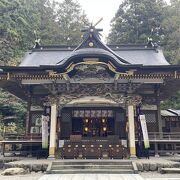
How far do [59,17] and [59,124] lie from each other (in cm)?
3903

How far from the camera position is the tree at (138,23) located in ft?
135

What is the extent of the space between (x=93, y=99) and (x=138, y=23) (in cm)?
3084

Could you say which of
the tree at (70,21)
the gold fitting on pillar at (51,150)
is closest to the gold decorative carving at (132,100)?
the gold fitting on pillar at (51,150)

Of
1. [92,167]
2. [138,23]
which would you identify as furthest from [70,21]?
[92,167]

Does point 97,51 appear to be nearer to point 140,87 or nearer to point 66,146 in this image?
point 140,87

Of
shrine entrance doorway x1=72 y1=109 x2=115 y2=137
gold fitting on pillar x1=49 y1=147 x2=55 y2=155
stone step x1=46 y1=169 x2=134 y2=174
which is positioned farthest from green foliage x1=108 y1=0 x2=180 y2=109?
stone step x1=46 y1=169 x2=134 y2=174

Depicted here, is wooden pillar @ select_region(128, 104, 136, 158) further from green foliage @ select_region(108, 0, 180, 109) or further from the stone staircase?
green foliage @ select_region(108, 0, 180, 109)

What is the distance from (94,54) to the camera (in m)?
14.0

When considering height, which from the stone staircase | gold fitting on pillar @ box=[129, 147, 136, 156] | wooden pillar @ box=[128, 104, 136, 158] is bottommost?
the stone staircase

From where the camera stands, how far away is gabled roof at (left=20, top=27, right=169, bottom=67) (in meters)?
14.1

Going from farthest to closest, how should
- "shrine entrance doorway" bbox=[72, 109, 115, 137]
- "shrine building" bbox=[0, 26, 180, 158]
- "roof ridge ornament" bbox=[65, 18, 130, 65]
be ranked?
"shrine entrance doorway" bbox=[72, 109, 115, 137]
"roof ridge ornament" bbox=[65, 18, 130, 65]
"shrine building" bbox=[0, 26, 180, 158]

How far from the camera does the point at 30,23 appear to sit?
135ft

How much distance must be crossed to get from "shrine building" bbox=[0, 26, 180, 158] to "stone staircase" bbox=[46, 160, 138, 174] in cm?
178

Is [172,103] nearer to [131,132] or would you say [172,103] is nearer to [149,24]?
[149,24]
